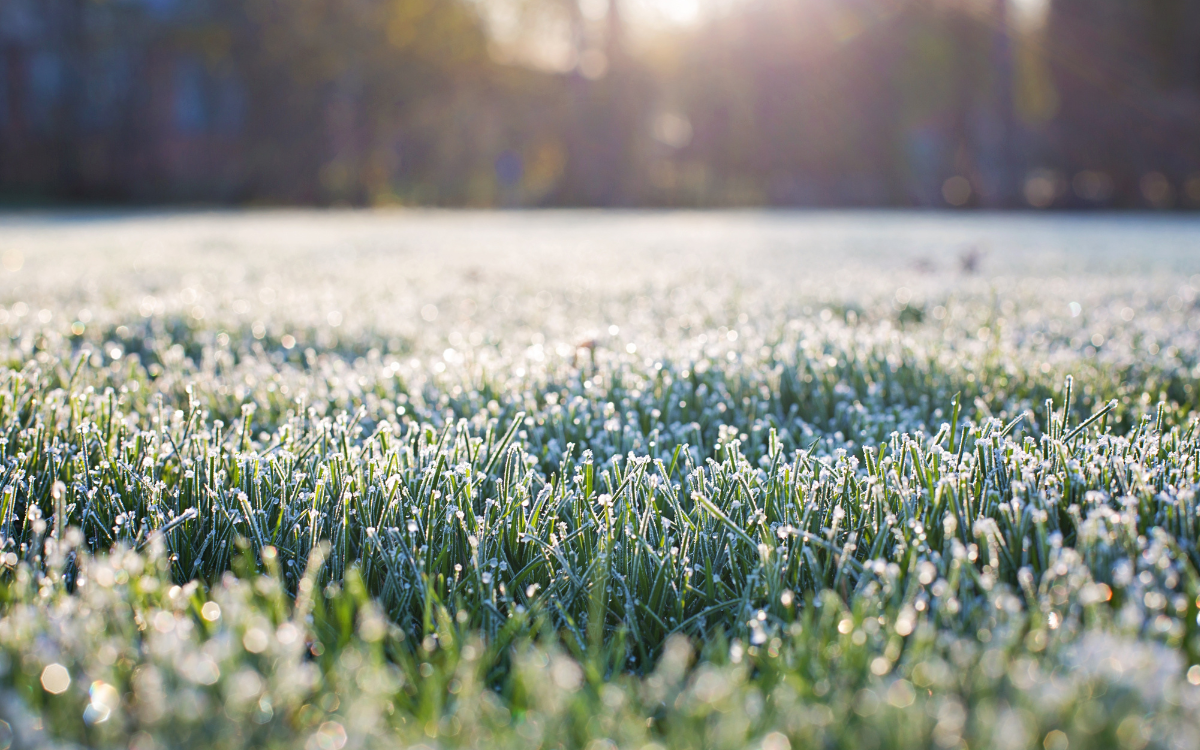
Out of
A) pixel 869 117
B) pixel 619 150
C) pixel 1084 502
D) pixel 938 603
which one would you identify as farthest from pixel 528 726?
pixel 869 117

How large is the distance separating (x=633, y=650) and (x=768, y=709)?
0.27 metres

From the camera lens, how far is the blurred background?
18109 mm

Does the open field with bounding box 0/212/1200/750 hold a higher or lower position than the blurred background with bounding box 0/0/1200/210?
lower

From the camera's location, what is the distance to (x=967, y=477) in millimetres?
1166

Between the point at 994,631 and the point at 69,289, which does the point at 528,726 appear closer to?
the point at 994,631

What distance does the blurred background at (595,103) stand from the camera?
18.1m

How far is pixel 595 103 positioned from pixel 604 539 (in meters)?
19.7

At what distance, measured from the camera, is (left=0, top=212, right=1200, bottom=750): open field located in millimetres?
724

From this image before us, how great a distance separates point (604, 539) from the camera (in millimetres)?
1135

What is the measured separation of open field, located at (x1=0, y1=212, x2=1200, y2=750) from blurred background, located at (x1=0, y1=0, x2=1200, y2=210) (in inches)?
622

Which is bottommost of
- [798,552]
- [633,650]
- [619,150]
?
[633,650]

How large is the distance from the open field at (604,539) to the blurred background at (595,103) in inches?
622

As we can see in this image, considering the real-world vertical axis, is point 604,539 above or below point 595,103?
below

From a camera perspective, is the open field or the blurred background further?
the blurred background
